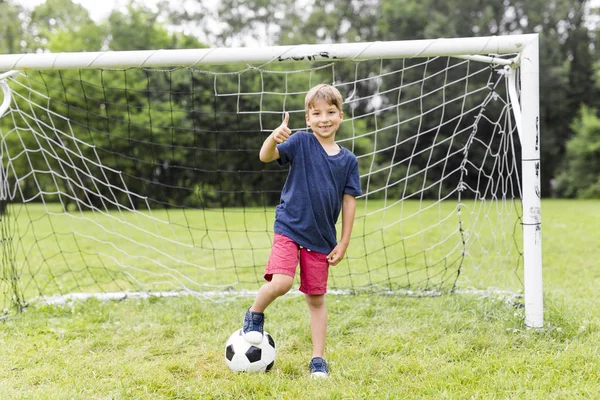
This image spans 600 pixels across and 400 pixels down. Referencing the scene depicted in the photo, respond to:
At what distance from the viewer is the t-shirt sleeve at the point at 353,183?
275 centimetres

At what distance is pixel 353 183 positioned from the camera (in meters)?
2.76

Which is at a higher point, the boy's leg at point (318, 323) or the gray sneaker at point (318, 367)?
the boy's leg at point (318, 323)

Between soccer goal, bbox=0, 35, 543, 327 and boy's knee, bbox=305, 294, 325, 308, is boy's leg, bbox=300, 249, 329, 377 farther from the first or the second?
soccer goal, bbox=0, 35, 543, 327

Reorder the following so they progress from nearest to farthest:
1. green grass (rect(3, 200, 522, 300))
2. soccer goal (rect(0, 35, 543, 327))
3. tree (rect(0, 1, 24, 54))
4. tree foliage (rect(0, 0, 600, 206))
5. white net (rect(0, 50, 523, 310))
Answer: soccer goal (rect(0, 35, 543, 327)) < white net (rect(0, 50, 523, 310)) < green grass (rect(3, 200, 522, 300)) < tree foliage (rect(0, 0, 600, 206)) < tree (rect(0, 1, 24, 54))

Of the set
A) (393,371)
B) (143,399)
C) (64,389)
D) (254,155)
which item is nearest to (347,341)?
(393,371)

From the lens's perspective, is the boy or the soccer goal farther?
the soccer goal

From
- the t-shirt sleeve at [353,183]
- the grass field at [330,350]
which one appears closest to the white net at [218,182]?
the grass field at [330,350]

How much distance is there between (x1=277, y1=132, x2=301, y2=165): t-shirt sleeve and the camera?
269 cm

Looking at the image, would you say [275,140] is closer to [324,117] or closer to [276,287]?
[324,117]

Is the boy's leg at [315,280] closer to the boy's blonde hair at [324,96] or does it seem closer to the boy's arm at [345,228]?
the boy's arm at [345,228]

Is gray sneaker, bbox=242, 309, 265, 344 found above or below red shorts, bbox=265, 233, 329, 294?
below

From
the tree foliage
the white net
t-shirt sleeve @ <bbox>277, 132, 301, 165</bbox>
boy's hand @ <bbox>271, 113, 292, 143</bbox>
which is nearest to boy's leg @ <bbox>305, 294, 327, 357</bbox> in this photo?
t-shirt sleeve @ <bbox>277, 132, 301, 165</bbox>

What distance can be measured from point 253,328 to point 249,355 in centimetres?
13

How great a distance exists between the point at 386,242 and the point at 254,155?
8.72 metres
